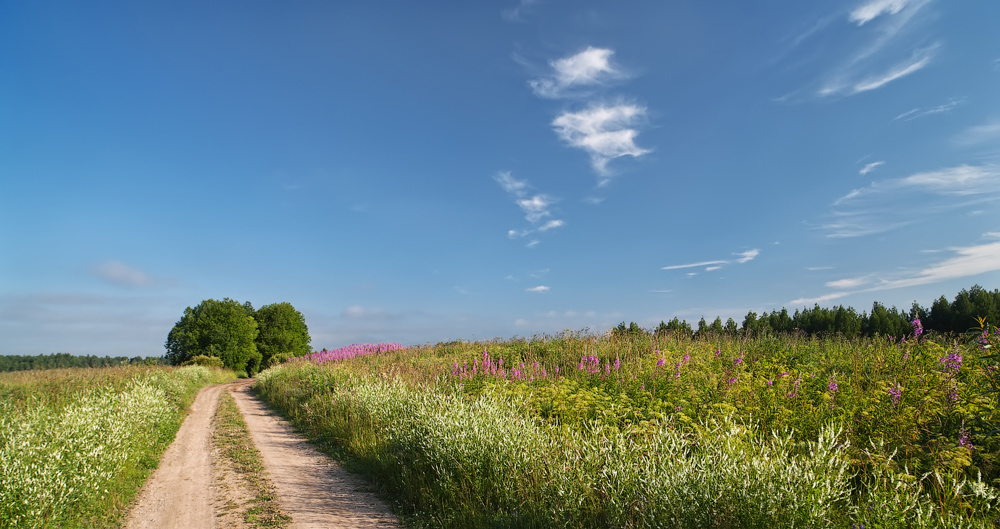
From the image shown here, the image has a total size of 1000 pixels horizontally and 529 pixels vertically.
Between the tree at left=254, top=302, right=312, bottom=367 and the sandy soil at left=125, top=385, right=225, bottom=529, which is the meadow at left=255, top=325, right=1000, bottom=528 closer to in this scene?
the sandy soil at left=125, top=385, right=225, bottom=529

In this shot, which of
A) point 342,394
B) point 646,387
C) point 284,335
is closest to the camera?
point 646,387

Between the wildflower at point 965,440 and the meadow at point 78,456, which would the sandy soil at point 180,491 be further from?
the wildflower at point 965,440

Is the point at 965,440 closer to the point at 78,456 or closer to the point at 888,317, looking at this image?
the point at 78,456

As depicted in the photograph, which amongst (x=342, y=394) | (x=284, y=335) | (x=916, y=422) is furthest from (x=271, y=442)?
(x=284, y=335)

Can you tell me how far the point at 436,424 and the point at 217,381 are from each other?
1483 inches

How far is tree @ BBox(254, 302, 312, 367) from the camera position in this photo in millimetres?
61844

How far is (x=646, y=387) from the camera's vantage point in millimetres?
10312

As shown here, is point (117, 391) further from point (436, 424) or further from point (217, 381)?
point (217, 381)

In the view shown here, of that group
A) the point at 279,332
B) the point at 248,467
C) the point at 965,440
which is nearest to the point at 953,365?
the point at 965,440

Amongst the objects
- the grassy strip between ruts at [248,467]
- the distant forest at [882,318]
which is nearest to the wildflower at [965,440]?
the grassy strip between ruts at [248,467]

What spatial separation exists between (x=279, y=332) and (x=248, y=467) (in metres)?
59.4

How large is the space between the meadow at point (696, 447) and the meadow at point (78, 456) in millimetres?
3831

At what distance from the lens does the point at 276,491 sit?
788 cm

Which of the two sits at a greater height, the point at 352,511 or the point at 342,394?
the point at 342,394
